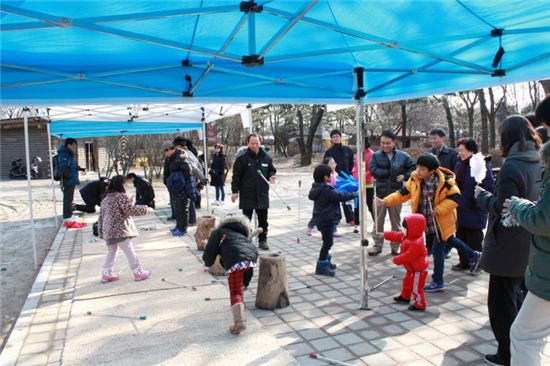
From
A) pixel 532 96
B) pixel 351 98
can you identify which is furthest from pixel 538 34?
pixel 532 96

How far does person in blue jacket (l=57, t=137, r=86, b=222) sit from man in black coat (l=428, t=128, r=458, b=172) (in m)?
8.18

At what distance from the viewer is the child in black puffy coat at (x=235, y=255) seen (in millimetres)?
3987

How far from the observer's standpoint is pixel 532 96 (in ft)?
88.2

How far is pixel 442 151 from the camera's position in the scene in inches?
252

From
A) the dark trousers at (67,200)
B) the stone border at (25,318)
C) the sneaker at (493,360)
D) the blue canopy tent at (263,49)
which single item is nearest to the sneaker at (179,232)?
the stone border at (25,318)

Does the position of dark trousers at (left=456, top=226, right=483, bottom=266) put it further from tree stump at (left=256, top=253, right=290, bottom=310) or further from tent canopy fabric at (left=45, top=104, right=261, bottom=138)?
tent canopy fabric at (left=45, top=104, right=261, bottom=138)

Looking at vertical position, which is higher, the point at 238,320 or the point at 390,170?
the point at 390,170

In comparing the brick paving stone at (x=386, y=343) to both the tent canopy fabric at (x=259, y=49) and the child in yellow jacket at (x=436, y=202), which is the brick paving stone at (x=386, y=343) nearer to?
the child in yellow jacket at (x=436, y=202)

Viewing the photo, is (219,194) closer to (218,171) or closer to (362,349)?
(218,171)

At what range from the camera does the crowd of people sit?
251 cm

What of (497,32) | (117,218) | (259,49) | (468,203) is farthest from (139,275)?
(497,32)

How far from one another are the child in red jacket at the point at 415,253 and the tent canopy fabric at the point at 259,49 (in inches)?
62.7

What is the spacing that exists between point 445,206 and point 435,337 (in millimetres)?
1579

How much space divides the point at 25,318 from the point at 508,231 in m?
4.79
